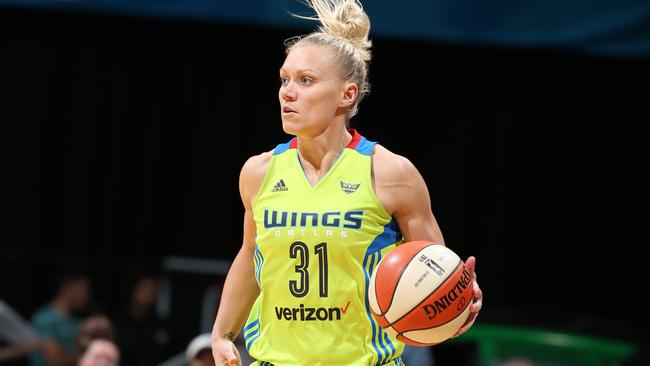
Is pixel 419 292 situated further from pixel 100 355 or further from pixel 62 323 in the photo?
pixel 62 323

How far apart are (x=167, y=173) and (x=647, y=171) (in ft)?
16.0

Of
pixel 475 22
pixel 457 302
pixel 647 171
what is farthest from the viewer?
pixel 647 171

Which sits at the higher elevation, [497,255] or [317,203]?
[317,203]

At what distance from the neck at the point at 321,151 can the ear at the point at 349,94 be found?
0.09 metres

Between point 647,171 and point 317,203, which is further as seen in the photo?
point 647,171

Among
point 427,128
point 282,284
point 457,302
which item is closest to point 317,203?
point 282,284

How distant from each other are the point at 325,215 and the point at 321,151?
314 mm

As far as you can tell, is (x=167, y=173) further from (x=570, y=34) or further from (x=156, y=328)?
(x=570, y=34)

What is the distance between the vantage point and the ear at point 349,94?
470cm

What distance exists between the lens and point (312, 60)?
4.64 m

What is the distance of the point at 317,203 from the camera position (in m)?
4.55

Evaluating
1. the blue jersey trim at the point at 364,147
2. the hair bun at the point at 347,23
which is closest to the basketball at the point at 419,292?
the blue jersey trim at the point at 364,147

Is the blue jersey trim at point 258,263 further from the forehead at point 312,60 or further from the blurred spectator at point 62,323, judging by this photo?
the blurred spectator at point 62,323

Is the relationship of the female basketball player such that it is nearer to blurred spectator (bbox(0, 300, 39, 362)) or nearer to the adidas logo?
the adidas logo
